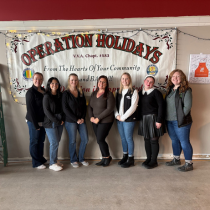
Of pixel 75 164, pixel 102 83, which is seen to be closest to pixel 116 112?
pixel 102 83

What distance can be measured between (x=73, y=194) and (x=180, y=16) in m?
3.21

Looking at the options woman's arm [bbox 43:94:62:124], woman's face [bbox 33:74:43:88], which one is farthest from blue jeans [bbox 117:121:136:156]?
woman's face [bbox 33:74:43:88]

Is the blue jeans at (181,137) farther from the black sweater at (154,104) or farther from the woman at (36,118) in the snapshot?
the woman at (36,118)

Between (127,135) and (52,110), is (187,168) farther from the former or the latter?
(52,110)

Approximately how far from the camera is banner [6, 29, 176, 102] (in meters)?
2.80

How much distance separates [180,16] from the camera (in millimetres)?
2732

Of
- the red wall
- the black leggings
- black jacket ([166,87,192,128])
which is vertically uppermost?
the red wall

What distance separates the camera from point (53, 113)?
8.36 feet

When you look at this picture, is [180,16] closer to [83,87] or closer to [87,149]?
[83,87]

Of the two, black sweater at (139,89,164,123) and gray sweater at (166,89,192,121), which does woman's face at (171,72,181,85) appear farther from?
black sweater at (139,89,164,123)

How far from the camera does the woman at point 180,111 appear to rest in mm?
2477

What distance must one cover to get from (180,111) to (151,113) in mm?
431

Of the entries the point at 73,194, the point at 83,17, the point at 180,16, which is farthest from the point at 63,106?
the point at 180,16

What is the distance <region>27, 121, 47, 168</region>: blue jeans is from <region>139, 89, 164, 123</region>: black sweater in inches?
69.0
